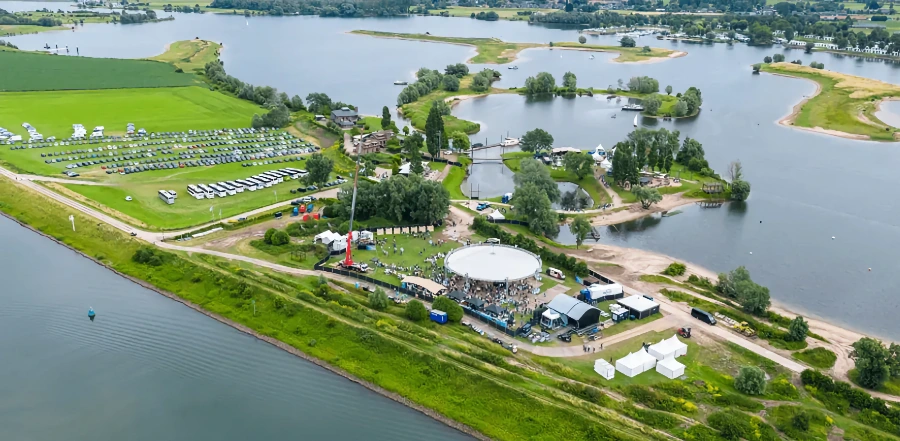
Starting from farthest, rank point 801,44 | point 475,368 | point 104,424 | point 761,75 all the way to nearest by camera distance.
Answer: point 801,44, point 761,75, point 475,368, point 104,424

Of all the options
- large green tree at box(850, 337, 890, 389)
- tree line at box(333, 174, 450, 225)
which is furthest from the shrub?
tree line at box(333, 174, 450, 225)

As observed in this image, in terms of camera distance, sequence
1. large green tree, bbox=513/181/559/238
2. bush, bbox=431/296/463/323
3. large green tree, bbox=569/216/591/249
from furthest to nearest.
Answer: large green tree, bbox=513/181/559/238 → large green tree, bbox=569/216/591/249 → bush, bbox=431/296/463/323

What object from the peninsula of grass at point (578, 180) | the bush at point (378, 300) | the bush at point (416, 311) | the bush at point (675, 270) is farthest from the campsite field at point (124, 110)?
the bush at point (675, 270)

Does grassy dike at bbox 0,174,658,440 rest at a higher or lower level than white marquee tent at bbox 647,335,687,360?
lower

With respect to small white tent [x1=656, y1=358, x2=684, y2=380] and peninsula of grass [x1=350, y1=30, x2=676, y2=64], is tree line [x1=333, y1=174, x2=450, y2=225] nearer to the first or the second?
small white tent [x1=656, y1=358, x2=684, y2=380]

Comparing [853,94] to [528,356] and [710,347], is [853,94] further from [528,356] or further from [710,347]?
[528,356]

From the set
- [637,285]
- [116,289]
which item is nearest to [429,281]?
[637,285]

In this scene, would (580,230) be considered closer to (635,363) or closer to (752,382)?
(635,363)
